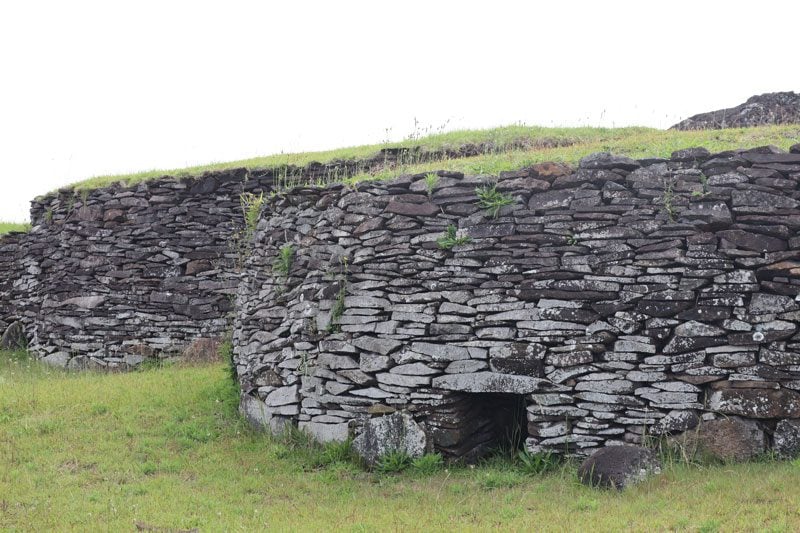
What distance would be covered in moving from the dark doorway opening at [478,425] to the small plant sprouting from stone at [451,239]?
5.23 ft

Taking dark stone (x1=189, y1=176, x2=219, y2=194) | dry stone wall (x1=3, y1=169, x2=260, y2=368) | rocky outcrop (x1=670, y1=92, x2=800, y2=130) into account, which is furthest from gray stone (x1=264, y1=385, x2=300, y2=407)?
rocky outcrop (x1=670, y1=92, x2=800, y2=130)

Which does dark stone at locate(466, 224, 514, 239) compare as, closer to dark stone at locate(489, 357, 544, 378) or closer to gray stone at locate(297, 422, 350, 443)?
dark stone at locate(489, 357, 544, 378)

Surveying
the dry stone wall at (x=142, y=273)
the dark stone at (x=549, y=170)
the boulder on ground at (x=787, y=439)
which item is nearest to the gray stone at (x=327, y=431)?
the dark stone at (x=549, y=170)

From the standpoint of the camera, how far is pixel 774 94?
14750 mm

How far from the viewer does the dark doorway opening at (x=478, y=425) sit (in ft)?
25.4

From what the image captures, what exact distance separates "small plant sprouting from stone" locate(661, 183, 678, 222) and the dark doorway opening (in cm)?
254

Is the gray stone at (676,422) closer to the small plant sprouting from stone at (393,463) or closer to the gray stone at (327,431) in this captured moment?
the small plant sprouting from stone at (393,463)

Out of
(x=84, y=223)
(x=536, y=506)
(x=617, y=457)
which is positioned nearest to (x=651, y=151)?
(x=617, y=457)

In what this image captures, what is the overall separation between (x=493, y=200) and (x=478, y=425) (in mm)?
2442

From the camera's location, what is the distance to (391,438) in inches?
308

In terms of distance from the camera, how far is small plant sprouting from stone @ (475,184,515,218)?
7.96 m

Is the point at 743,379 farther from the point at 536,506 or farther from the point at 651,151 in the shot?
the point at 651,151

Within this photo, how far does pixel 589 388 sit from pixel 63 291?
11.1m

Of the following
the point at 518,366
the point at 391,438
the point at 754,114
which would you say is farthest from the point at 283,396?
the point at 754,114
